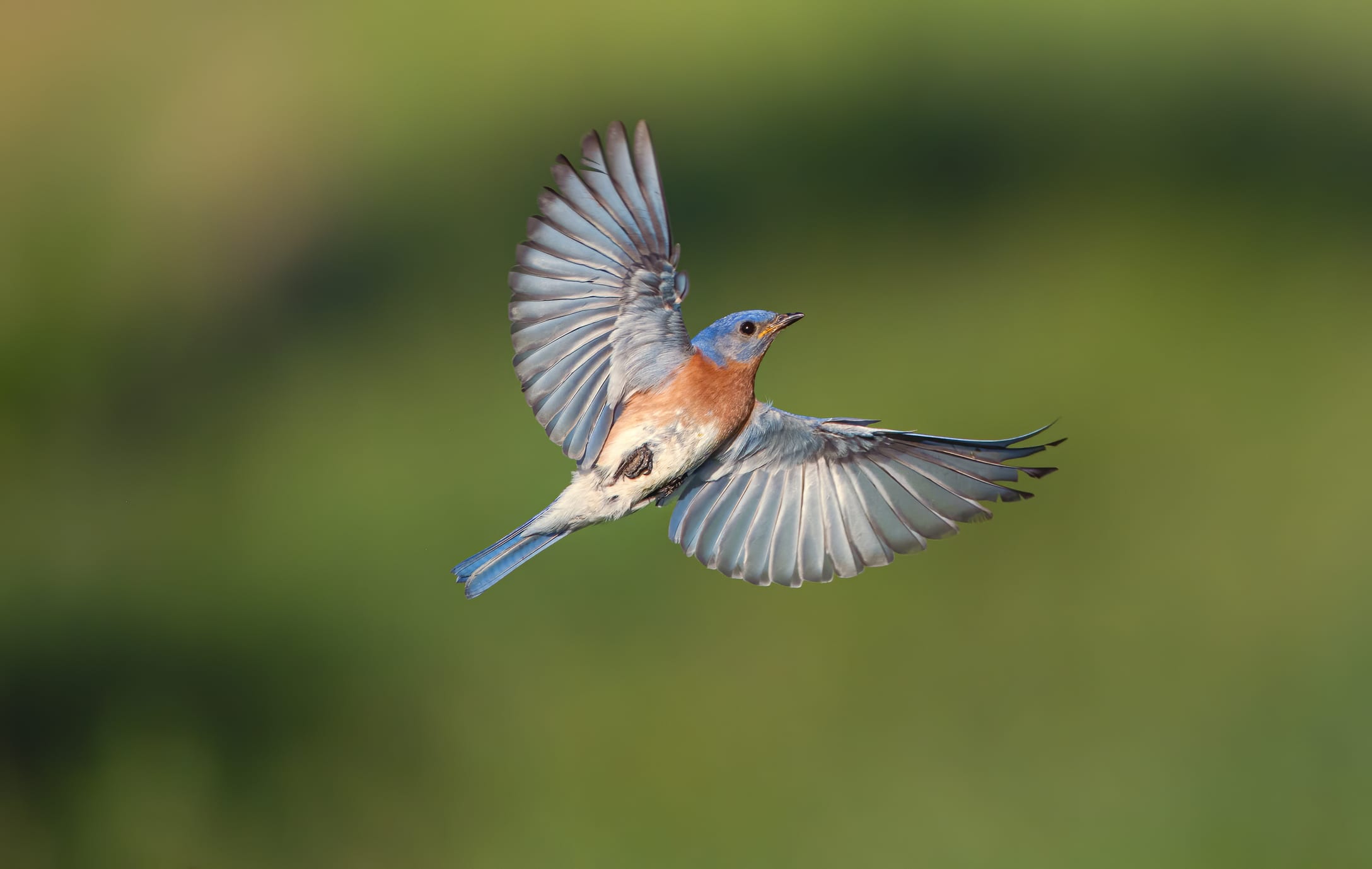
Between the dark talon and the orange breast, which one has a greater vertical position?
the orange breast

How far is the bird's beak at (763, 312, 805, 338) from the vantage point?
323cm

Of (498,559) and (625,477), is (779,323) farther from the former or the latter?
(498,559)

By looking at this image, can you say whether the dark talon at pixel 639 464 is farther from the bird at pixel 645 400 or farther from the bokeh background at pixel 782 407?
the bokeh background at pixel 782 407

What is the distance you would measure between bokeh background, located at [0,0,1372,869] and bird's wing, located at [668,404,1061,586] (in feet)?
5.48

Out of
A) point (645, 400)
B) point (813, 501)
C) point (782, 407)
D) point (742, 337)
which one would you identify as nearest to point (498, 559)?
point (645, 400)

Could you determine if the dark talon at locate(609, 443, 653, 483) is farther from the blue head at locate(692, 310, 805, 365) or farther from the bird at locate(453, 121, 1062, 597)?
the blue head at locate(692, 310, 805, 365)

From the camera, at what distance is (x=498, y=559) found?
324 cm

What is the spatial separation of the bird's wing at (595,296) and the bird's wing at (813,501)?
0.46 meters

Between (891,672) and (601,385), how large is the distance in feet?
9.08

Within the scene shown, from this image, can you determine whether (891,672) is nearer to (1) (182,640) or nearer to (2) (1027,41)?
(1) (182,640)

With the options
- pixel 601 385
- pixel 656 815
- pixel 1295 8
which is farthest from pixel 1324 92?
pixel 601 385

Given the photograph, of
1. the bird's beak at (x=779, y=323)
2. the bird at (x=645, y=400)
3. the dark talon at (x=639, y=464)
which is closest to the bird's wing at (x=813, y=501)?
the bird at (x=645, y=400)

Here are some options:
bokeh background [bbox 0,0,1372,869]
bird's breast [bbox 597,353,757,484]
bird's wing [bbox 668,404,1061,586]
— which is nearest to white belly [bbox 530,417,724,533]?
bird's breast [bbox 597,353,757,484]

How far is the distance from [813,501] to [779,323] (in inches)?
24.4
